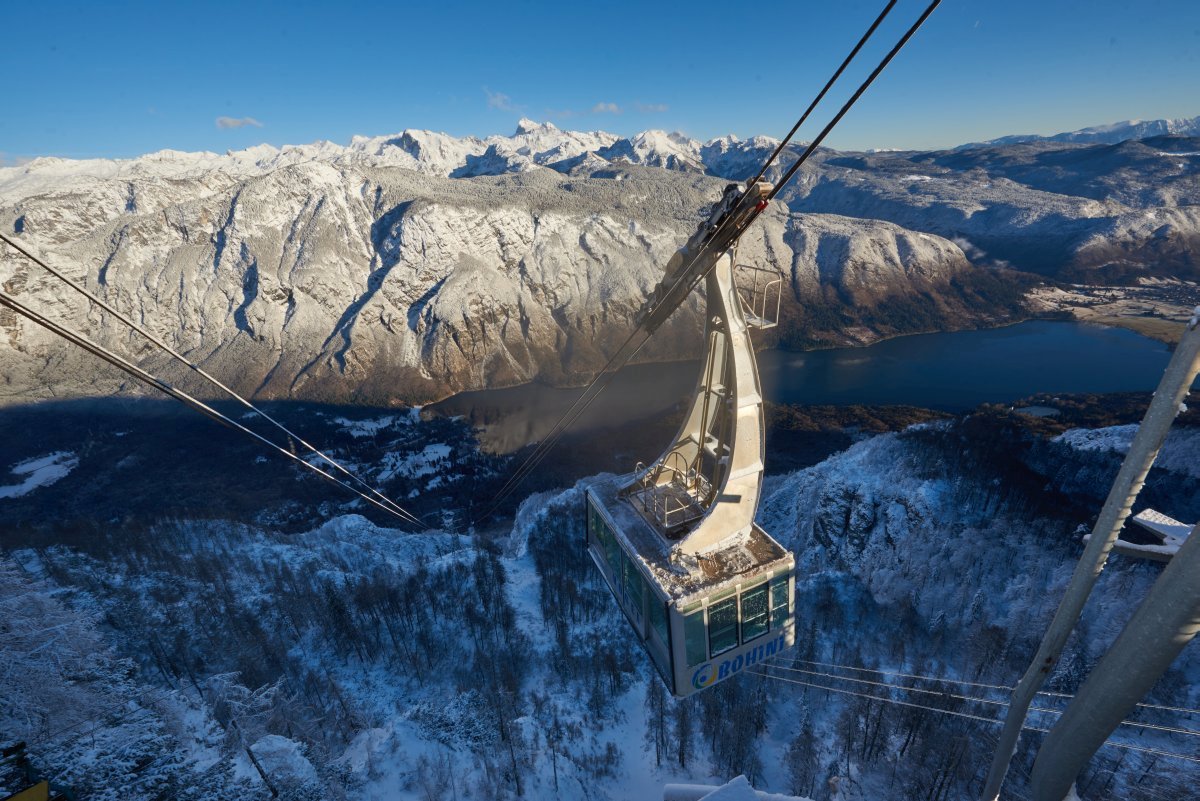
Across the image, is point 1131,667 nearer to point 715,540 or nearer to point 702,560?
point 702,560

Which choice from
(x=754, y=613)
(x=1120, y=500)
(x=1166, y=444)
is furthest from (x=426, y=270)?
(x=1120, y=500)

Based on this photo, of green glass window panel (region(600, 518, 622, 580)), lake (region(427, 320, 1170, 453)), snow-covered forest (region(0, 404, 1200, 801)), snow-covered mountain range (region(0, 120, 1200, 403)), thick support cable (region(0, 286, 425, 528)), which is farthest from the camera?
snow-covered mountain range (region(0, 120, 1200, 403))

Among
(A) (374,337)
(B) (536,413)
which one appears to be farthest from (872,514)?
(A) (374,337)

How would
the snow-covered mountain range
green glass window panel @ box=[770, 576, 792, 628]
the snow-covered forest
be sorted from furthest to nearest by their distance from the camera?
the snow-covered mountain range
the snow-covered forest
green glass window panel @ box=[770, 576, 792, 628]

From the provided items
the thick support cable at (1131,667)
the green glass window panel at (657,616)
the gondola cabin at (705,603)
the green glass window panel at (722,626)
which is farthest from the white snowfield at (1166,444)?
the thick support cable at (1131,667)

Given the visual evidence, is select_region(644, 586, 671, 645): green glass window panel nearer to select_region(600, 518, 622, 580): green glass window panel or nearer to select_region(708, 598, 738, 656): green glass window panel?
select_region(708, 598, 738, 656): green glass window panel

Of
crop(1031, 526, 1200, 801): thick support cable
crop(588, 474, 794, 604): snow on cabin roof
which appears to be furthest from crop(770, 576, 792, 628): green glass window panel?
crop(1031, 526, 1200, 801): thick support cable

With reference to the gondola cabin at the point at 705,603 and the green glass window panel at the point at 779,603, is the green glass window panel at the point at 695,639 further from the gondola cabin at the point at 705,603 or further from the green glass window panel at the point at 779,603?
the green glass window panel at the point at 779,603

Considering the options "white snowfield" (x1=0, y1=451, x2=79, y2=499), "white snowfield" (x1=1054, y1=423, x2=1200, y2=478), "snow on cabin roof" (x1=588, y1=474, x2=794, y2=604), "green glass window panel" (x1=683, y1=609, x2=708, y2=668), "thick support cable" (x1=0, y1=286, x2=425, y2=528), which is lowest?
"white snowfield" (x1=0, y1=451, x2=79, y2=499)
